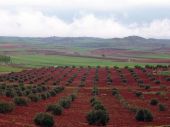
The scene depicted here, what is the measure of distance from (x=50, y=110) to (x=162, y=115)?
28.6 ft

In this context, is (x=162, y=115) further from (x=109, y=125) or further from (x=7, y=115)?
(x=7, y=115)

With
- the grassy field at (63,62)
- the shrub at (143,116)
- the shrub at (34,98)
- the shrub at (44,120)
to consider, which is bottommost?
the grassy field at (63,62)

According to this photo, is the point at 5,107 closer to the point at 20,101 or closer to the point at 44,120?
the point at 20,101

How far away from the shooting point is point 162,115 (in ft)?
110

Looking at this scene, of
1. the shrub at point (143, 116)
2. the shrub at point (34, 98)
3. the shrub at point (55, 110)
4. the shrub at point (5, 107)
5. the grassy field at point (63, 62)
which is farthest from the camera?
the grassy field at point (63, 62)

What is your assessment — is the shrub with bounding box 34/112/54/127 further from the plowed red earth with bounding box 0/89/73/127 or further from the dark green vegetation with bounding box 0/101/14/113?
the dark green vegetation with bounding box 0/101/14/113

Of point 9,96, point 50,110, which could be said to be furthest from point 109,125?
point 9,96

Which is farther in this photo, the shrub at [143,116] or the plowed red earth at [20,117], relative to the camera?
the shrub at [143,116]

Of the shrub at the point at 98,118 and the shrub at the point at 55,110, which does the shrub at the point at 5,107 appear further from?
the shrub at the point at 98,118

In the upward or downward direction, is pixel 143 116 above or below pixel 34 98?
above

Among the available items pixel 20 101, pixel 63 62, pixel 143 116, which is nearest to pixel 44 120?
pixel 143 116

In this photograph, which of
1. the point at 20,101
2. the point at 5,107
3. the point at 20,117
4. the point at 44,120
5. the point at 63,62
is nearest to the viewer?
the point at 44,120

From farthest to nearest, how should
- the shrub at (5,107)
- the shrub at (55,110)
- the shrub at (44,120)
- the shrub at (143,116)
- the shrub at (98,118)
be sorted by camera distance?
the shrub at (55,110) < the shrub at (5,107) < the shrub at (143,116) < the shrub at (98,118) < the shrub at (44,120)

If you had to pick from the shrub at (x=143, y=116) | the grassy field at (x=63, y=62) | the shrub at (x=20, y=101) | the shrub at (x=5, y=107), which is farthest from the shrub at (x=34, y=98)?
the grassy field at (x=63, y=62)
